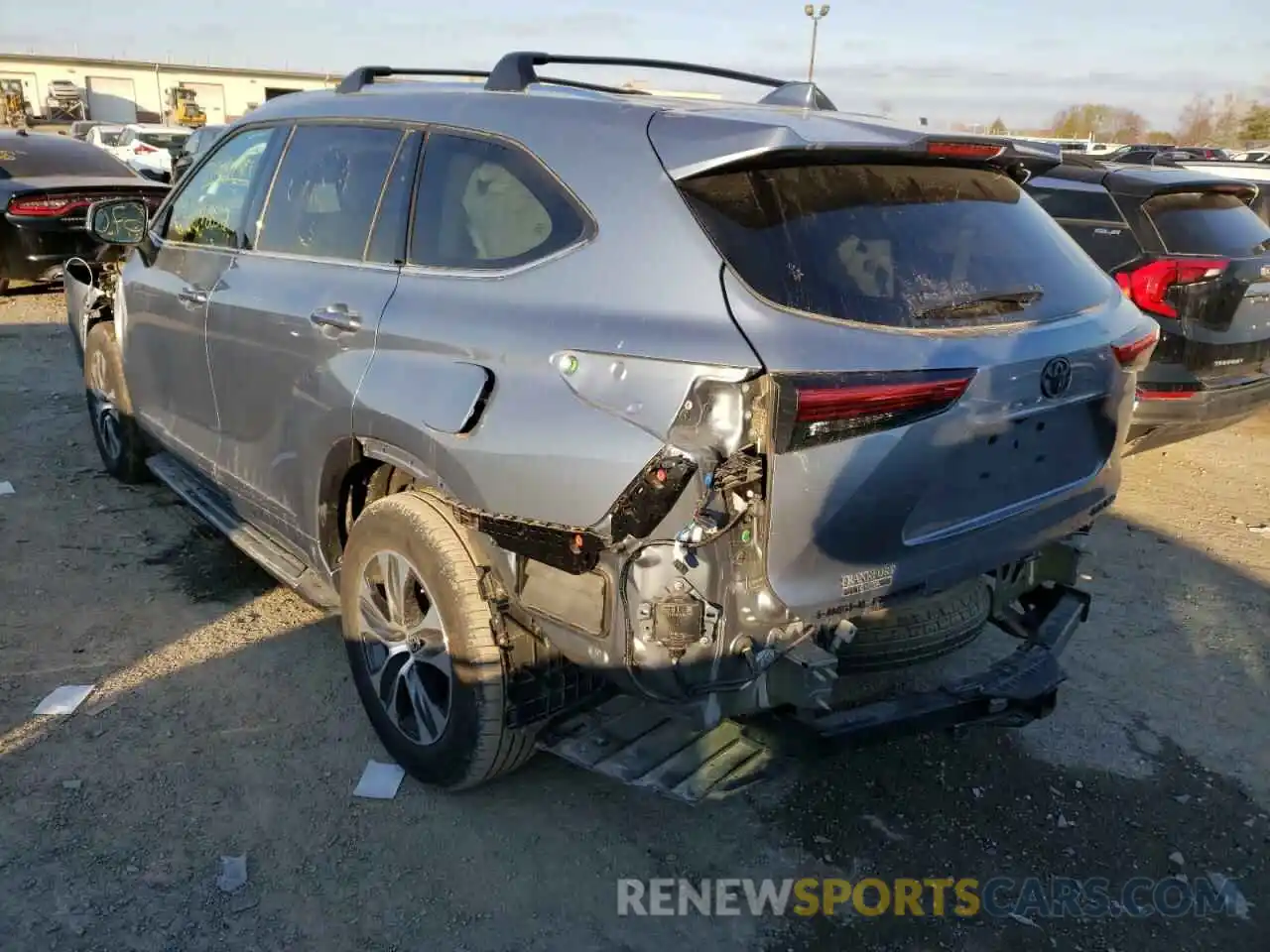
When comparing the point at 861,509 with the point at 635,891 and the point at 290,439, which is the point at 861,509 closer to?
the point at 635,891

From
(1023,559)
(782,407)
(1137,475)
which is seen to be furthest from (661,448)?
(1137,475)

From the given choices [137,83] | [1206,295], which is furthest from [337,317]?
[137,83]

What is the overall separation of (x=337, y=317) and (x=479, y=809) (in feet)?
5.12

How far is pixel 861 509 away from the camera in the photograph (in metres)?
2.26

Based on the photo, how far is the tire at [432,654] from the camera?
2.66m

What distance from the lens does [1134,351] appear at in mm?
2836

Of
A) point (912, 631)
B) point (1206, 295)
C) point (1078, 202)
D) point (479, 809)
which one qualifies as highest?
point (1078, 202)

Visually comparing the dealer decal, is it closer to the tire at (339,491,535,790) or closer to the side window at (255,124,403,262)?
the tire at (339,491,535,790)

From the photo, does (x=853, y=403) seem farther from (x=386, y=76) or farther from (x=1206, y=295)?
(x=1206, y=295)

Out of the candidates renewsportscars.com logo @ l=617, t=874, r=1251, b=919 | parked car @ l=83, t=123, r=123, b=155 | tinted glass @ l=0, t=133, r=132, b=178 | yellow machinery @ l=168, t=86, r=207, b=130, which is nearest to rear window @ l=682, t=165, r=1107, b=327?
renewsportscars.com logo @ l=617, t=874, r=1251, b=919

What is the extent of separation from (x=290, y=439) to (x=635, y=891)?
183 centimetres

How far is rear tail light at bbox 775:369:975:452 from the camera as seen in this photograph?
6.89 feet

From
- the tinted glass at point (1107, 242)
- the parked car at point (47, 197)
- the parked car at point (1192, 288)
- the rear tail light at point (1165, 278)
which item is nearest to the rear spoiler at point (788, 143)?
the parked car at point (1192, 288)

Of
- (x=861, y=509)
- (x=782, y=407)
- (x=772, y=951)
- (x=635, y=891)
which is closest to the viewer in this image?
(x=782, y=407)
